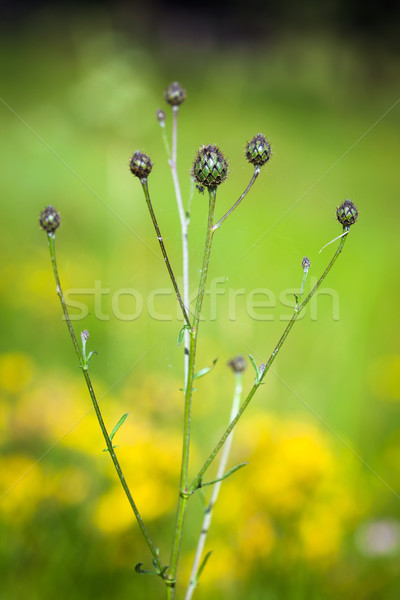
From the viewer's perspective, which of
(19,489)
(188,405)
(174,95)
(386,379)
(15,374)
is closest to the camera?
(188,405)

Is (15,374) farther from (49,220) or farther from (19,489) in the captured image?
(49,220)

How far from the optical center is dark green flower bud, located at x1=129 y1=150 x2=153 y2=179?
21.5 inches

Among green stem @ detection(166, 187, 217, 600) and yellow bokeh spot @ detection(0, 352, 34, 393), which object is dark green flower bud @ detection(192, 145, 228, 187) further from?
yellow bokeh spot @ detection(0, 352, 34, 393)

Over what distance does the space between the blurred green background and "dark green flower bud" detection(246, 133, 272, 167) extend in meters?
0.14

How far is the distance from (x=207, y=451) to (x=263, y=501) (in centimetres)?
29

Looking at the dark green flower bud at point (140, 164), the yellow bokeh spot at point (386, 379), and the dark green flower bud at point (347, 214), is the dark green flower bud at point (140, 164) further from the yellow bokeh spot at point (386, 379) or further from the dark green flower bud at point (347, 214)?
the yellow bokeh spot at point (386, 379)

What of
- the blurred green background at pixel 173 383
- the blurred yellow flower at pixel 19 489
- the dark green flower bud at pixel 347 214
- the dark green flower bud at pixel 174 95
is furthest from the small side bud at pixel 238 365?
the blurred yellow flower at pixel 19 489

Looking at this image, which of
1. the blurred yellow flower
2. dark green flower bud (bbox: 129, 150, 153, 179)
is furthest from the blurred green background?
dark green flower bud (bbox: 129, 150, 153, 179)

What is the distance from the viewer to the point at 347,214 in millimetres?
587

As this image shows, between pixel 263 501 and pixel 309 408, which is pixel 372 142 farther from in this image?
pixel 263 501

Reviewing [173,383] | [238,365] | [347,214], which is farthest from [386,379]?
[347,214]

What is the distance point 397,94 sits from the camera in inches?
223

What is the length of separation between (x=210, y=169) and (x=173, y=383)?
834mm

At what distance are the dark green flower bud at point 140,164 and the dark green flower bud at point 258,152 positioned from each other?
130mm
